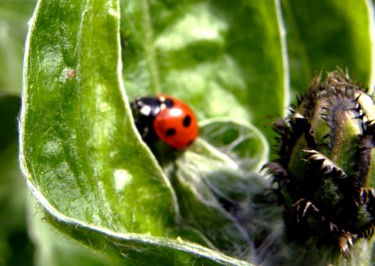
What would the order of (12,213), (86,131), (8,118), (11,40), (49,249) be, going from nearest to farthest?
(86,131), (8,118), (49,249), (12,213), (11,40)

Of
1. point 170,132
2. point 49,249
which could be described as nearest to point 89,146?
point 170,132

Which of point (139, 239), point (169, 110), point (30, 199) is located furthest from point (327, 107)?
point (30, 199)

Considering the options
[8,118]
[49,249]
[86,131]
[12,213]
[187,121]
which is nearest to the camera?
[86,131]

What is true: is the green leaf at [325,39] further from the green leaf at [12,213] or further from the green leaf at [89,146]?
the green leaf at [12,213]

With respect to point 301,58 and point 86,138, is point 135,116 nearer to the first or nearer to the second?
point 86,138

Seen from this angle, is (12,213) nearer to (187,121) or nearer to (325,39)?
(187,121)

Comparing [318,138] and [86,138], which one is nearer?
[318,138]

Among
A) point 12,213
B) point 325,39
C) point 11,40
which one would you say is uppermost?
point 11,40
